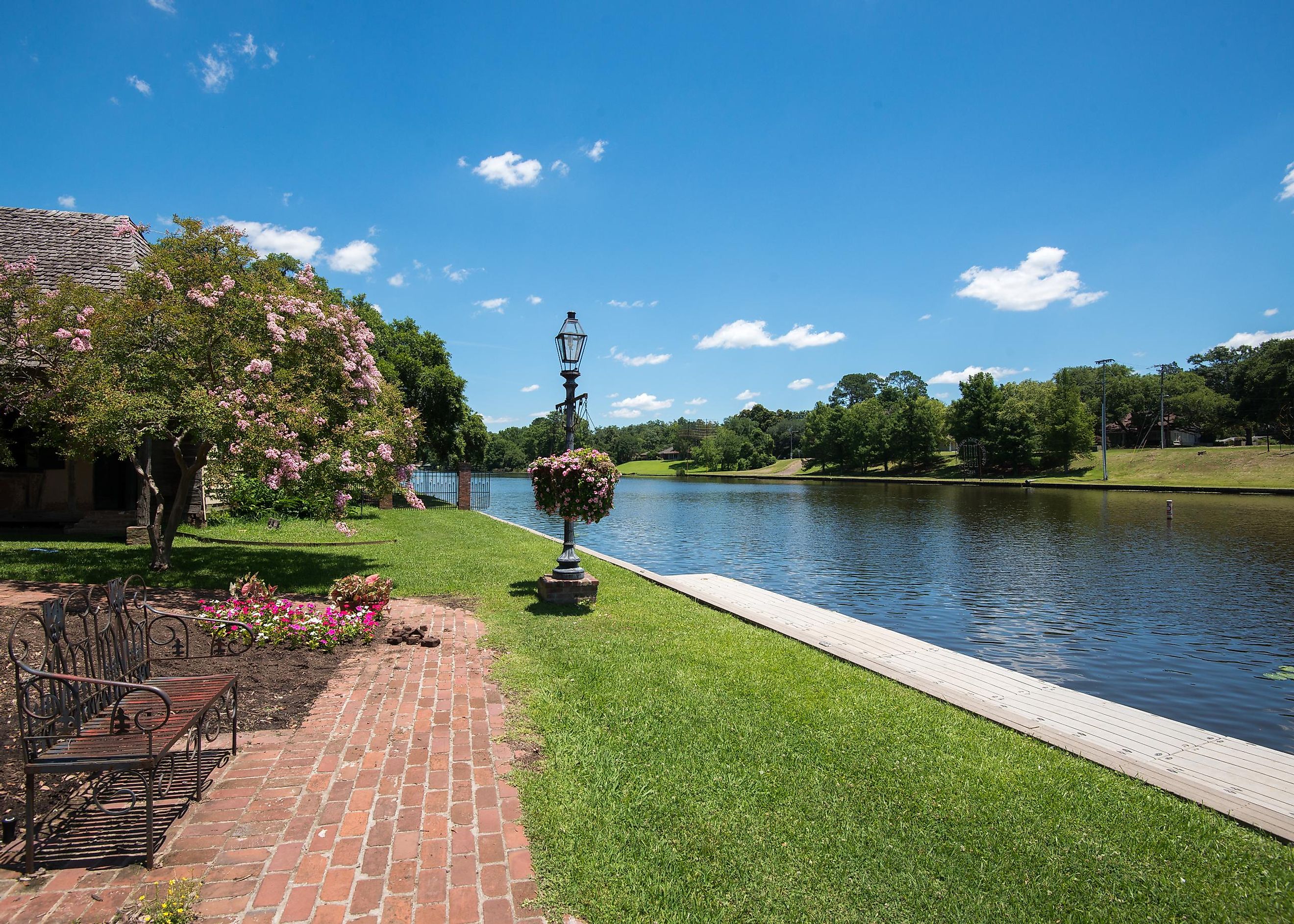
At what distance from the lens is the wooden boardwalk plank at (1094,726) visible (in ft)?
14.5

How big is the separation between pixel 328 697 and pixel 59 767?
2.32 metres

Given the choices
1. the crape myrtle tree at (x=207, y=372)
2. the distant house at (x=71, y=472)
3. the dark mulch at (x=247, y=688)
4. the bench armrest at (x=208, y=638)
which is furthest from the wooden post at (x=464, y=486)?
the bench armrest at (x=208, y=638)

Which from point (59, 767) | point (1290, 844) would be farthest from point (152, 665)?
point (1290, 844)

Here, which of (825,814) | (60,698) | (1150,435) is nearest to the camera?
(60,698)

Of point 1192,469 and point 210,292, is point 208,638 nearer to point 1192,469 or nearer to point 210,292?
point 210,292

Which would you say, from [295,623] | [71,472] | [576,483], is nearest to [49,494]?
[71,472]

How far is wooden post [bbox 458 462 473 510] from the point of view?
93.8ft

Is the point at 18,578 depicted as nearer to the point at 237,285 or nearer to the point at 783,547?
the point at 237,285

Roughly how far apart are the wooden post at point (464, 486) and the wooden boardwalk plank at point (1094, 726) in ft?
70.3

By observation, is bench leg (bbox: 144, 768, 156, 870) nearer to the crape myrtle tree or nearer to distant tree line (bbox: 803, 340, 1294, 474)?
the crape myrtle tree

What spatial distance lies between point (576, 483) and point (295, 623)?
401 cm

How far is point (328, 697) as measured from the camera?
5387 millimetres

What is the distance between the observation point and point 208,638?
6695mm

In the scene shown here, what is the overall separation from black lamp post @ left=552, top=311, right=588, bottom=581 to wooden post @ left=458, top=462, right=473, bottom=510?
1941 cm
